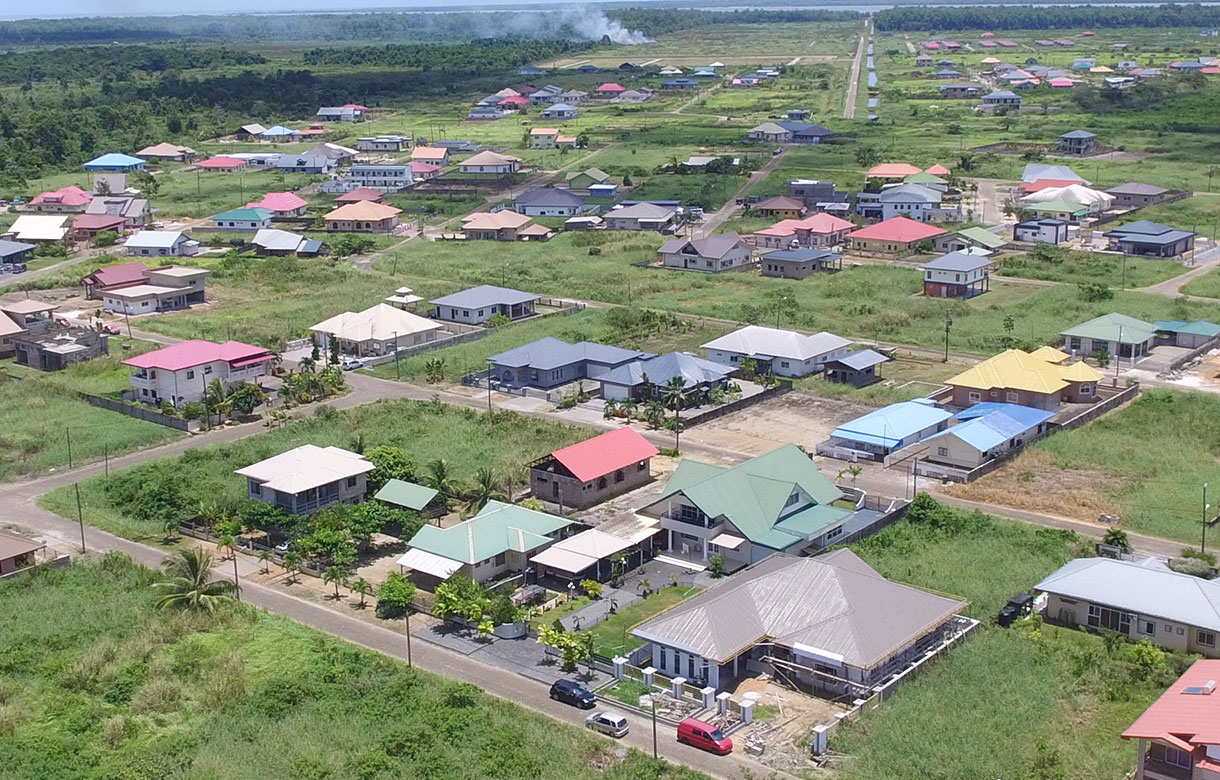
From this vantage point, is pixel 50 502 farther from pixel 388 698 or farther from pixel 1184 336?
pixel 1184 336

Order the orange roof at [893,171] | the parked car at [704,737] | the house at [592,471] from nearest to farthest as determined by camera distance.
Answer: the parked car at [704,737], the house at [592,471], the orange roof at [893,171]

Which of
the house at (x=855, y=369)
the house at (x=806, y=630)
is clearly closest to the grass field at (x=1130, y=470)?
the house at (x=855, y=369)

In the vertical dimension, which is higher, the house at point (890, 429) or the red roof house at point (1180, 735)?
the red roof house at point (1180, 735)

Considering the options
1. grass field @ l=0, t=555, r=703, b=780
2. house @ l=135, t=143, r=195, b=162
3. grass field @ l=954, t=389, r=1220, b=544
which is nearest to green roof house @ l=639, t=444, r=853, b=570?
grass field @ l=954, t=389, r=1220, b=544

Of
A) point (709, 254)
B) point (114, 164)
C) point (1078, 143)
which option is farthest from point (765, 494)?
point (114, 164)

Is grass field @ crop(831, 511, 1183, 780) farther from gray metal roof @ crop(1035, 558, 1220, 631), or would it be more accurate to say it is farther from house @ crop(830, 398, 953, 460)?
house @ crop(830, 398, 953, 460)

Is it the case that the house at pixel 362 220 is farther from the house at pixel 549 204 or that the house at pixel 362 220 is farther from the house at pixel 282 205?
the house at pixel 549 204

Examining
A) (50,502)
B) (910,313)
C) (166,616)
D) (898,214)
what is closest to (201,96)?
(898,214)

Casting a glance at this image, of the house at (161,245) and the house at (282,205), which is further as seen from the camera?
the house at (282,205)
